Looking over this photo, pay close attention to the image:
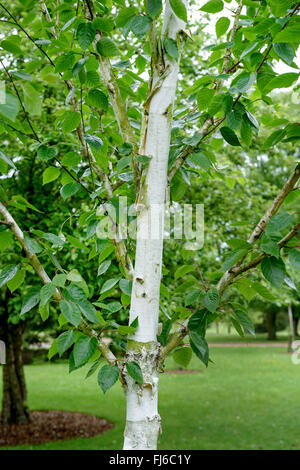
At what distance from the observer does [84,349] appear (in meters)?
1.41

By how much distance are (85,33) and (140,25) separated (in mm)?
189

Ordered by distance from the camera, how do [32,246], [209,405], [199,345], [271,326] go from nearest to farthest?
[32,246]
[199,345]
[209,405]
[271,326]

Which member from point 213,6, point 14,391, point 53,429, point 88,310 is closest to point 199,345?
point 88,310

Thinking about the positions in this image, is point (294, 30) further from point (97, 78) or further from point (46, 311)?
point (46, 311)

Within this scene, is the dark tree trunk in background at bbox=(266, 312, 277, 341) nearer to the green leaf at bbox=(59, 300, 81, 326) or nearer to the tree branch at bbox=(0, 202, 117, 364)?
the tree branch at bbox=(0, 202, 117, 364)

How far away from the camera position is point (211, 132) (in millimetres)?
1857

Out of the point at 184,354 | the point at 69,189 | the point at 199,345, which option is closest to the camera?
the point at 199,345

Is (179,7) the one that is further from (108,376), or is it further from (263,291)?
(108,376)

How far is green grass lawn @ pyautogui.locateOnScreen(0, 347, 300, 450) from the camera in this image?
926cm

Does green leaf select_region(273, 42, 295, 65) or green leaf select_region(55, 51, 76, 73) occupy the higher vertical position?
green leaf select_region(55, 51, 76, 73)

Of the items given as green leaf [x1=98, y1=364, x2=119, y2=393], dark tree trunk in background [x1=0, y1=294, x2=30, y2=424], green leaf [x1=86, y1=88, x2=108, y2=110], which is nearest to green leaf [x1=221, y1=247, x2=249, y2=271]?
green leaf [x1=98, y1=364, x2=119, y2=393]

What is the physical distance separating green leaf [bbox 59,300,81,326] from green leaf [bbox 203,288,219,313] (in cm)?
43
